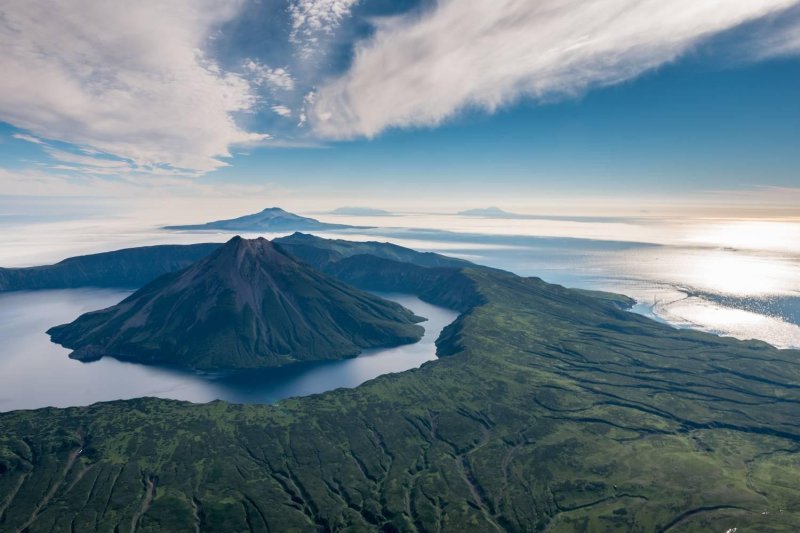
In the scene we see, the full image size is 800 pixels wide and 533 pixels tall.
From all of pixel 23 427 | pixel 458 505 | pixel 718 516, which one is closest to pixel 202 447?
pixel 23 427

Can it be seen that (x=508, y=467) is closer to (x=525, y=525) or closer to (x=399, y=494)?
(x=525, y=525)

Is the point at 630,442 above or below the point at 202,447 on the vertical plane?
below

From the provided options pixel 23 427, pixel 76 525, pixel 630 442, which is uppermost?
pixel 23 427

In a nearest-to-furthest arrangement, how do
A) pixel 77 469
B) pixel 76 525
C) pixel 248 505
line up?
pixel 76 525 → pixel 248 505 → pixel 77 469

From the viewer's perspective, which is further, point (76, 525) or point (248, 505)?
point (248, 505)

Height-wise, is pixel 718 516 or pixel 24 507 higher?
pixel 24 507

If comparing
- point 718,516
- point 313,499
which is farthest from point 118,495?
point 718,516

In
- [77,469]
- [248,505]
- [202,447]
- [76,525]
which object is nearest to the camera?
[76,525]

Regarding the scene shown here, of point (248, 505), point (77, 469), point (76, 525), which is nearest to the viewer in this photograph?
point (76, 525)

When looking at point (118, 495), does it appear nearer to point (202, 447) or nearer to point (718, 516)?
point (202, 447)
